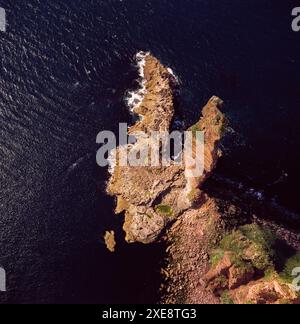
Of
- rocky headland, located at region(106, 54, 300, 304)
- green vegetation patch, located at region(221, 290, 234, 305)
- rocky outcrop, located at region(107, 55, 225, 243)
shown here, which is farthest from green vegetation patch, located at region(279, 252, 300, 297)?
rocky outcrop, located at region(107, 55, 225, 243)

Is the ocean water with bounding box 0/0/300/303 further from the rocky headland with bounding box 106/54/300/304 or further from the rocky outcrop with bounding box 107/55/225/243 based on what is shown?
the rocky headland with bounding box 106/54/300/304

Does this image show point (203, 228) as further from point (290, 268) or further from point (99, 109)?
point (99, 109)

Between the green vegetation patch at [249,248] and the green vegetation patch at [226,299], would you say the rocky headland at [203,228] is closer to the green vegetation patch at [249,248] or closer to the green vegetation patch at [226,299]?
the green vegetation patch at [249,248]

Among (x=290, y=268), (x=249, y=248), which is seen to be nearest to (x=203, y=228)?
(x=249, y=248)

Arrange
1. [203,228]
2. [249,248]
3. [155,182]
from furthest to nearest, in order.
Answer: [155,182], [203,228], [249,248]

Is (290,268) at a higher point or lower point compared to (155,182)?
lower

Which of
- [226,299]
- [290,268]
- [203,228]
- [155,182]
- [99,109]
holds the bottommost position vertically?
[226,299]

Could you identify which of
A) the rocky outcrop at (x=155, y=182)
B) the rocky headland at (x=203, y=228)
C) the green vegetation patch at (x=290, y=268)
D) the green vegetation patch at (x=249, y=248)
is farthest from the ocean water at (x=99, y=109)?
the green vegetation patch at (x=290, y=268)
